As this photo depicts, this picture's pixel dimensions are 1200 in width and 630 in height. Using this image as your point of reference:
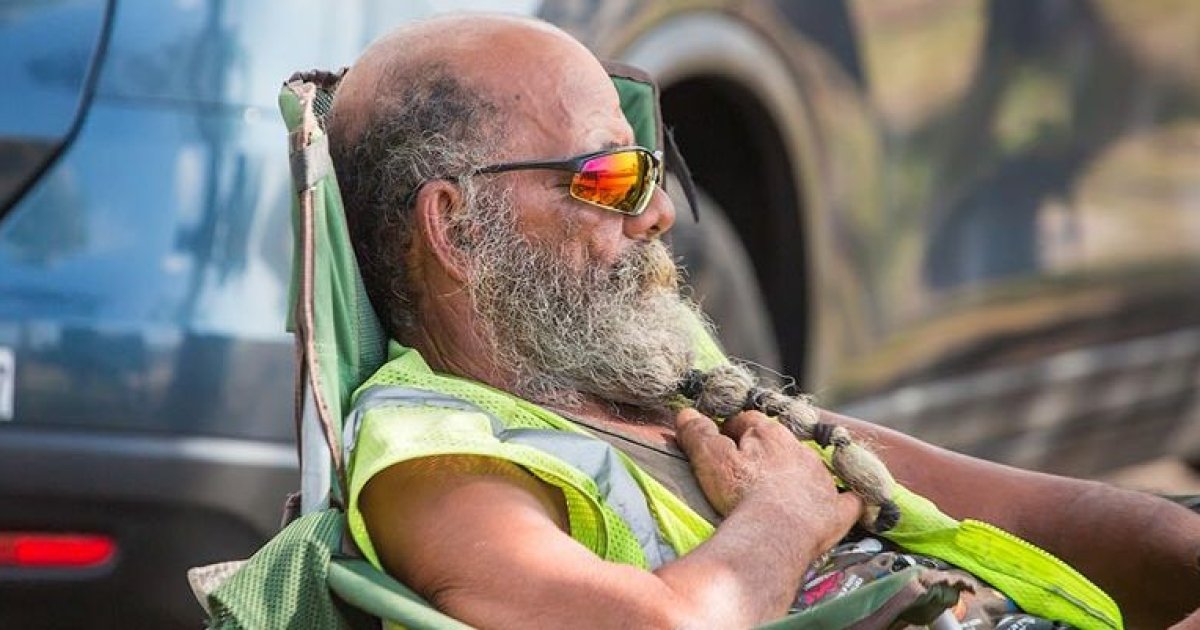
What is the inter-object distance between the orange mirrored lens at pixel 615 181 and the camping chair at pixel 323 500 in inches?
14.4

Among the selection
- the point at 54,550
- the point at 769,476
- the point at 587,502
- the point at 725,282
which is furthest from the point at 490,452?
the point at 725,282

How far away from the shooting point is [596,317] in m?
3.12

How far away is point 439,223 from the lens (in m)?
3.13

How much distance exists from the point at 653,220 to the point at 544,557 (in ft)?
2.65

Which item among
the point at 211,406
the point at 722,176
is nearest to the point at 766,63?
the point at 722,176

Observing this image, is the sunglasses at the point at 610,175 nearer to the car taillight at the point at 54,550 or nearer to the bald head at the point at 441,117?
the bald head at the point at 441,117

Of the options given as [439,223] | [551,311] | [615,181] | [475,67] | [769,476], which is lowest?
[769,476]

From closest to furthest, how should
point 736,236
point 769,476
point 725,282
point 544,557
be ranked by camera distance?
point 544,557, point 769,476, point 725,282, point 736,236

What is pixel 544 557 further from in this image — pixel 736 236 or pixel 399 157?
pixel 736 236

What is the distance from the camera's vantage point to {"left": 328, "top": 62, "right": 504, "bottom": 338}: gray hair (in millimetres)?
3107

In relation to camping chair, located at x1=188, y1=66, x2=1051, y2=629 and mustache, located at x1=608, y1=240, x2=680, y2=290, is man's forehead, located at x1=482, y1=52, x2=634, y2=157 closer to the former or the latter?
mustache, located at x1=608, y1=240, x2=680, y2=290

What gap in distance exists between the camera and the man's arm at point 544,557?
8.18ft

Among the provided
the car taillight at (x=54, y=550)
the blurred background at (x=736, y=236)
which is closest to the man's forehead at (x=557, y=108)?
the blurred background at (x=736, y=236)

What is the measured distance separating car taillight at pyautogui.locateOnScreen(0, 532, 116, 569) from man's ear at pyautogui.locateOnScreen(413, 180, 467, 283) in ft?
3.16
